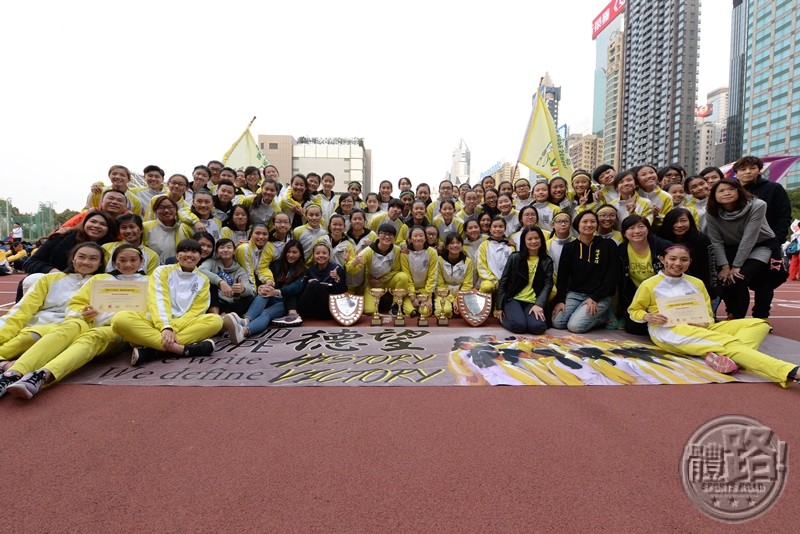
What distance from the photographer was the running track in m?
1.55

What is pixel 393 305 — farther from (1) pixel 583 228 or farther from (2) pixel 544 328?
(1) pixel 583 228

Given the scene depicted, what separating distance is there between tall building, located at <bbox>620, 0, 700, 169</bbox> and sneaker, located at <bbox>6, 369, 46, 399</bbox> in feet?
188

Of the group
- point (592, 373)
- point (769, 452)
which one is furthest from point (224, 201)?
point (769, 452)

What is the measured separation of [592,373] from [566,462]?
1441 mm

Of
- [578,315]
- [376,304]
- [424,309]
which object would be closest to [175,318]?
[376,304]

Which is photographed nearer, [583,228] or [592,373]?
[592,373]

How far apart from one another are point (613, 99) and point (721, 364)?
73337 mm

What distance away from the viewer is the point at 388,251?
574 centimetres

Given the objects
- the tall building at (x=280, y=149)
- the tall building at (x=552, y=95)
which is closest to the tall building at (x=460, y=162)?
the tall building at (x=552, y=95)

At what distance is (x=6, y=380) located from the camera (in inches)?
104

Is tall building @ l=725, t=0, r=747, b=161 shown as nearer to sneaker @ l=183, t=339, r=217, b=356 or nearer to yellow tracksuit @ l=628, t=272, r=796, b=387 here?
yellow tracksuit @ l=628, t=272, r=796, b=387

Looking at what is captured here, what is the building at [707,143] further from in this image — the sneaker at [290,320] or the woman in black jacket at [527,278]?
the sneaker at [290,320]

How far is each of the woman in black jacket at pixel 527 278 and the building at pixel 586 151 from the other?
60.8m

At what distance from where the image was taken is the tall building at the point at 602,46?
64887mm
